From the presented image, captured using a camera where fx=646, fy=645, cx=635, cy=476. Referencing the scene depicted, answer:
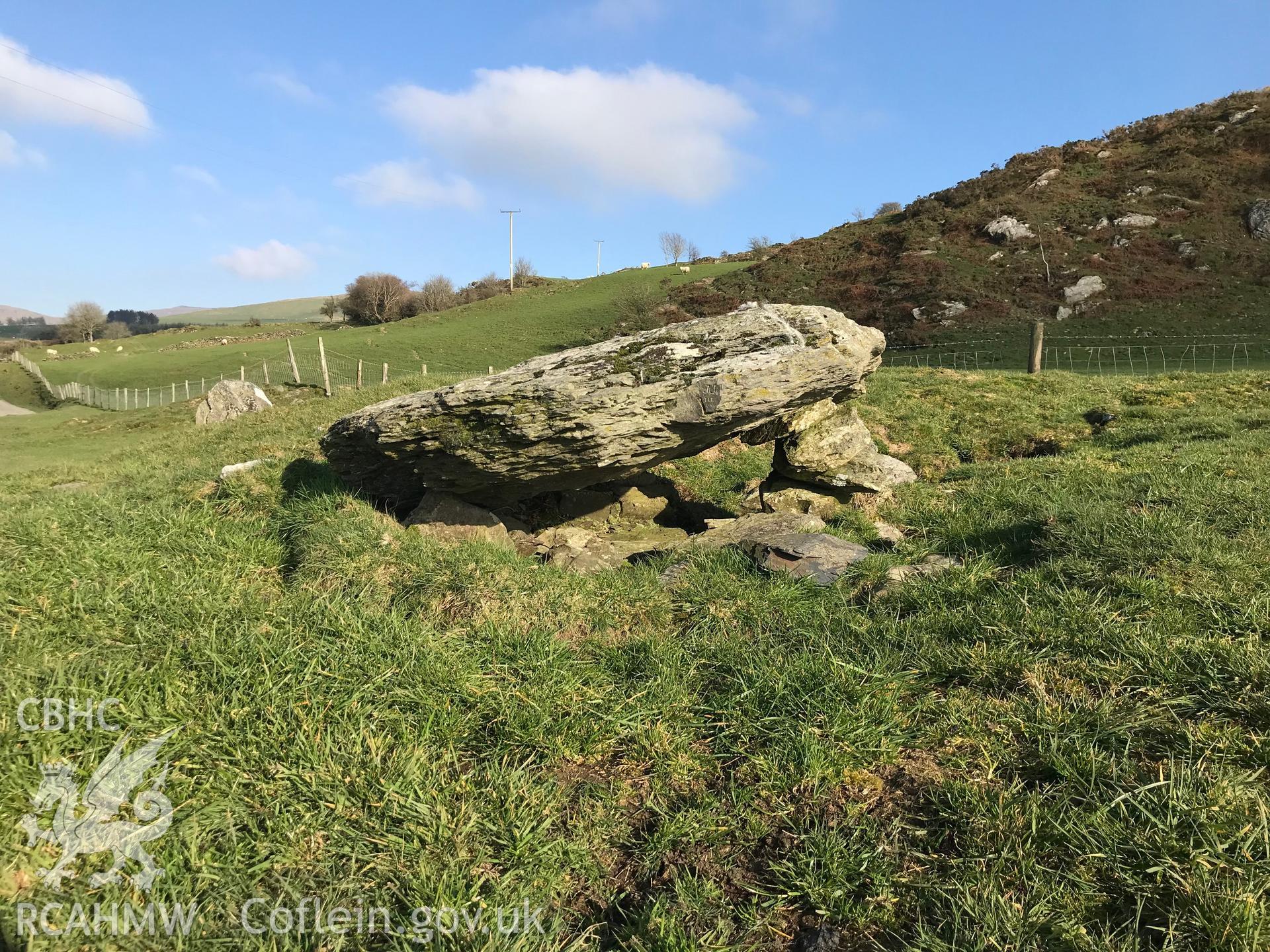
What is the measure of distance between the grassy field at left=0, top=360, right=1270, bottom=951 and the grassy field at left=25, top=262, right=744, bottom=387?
38.2 meters

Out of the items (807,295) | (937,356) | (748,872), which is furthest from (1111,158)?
(748,872)

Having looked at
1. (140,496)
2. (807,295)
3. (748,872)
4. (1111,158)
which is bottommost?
(748,872)

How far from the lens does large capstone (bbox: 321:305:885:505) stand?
285 inches

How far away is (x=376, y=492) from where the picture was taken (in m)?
8.72

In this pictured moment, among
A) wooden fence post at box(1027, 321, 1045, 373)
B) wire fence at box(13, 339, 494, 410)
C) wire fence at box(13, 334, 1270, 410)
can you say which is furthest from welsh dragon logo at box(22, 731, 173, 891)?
wire fence at box(13, 339, 494, 410)

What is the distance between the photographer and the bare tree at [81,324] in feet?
283

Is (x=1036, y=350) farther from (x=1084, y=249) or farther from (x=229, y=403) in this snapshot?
(x=1084, y=249)

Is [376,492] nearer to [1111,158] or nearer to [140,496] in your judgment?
[140,496]

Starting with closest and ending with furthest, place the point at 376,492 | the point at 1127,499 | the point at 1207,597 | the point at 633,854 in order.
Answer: the point at 633,854
the point at 1207,597
the point at 1127,499
the point at 376,492

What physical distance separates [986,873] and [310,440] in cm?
1318

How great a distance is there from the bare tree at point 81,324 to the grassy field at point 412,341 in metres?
15.3

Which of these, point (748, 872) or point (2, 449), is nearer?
point (748, 872)

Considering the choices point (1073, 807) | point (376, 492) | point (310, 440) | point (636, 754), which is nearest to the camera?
point (1073, 807)

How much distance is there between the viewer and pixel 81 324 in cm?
8650
